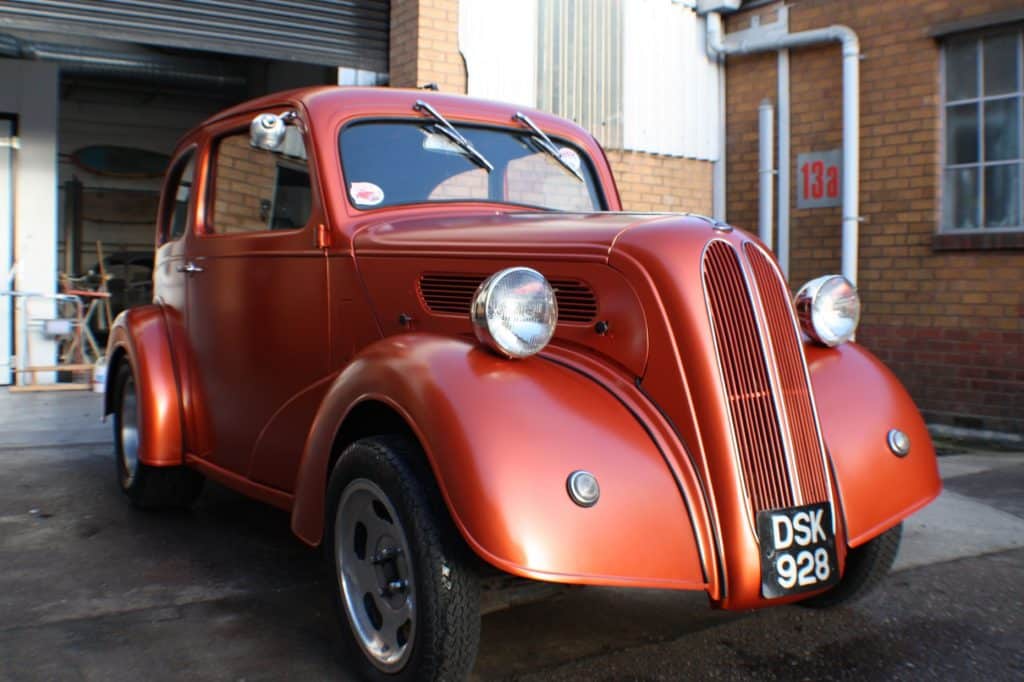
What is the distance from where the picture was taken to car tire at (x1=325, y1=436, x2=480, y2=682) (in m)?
2.57

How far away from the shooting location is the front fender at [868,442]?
114 inches

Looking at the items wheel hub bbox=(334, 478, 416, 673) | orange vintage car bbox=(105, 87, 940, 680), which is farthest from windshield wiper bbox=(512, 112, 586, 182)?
wheel hub bbox=(334, 478, 416, 673)

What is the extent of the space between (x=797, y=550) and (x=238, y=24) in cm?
662

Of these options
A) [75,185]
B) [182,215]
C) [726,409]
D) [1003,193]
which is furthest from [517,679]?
[75,185]

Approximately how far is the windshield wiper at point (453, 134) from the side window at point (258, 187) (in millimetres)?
493

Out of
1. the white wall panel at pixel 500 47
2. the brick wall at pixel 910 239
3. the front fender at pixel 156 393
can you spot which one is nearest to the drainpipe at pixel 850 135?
the brick wall at pixel 910 239

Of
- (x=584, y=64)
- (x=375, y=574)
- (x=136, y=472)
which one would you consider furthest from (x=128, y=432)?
(x=584, y=64)

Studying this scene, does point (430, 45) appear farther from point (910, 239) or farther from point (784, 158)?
point (910, 239)

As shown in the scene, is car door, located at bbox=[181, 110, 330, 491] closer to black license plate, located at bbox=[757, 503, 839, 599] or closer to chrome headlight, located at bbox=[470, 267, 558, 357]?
chrome headlight, located at bbox=[470, 267, 558, 357]

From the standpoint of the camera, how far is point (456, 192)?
3.79m

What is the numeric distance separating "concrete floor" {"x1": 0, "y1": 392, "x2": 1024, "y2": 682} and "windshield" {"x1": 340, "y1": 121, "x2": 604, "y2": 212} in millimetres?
1435

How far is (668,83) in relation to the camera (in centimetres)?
910

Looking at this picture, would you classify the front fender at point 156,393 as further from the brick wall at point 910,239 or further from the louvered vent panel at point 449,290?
the brick wall at point 910,239

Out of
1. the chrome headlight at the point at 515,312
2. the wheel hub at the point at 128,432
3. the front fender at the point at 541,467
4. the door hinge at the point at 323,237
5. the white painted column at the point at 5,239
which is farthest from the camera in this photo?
the white painted column at the point at 5,239
